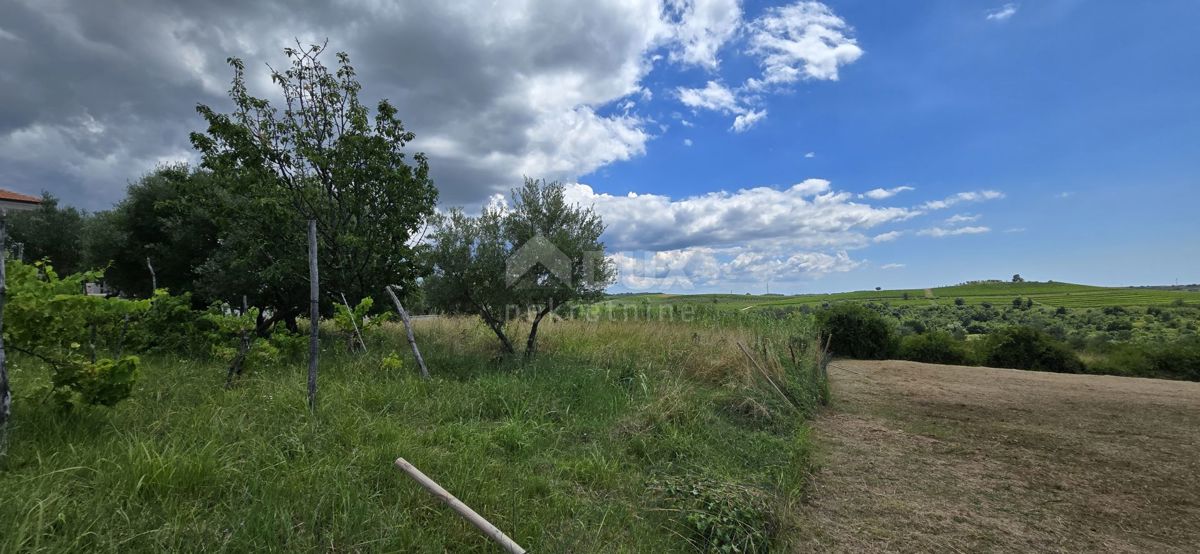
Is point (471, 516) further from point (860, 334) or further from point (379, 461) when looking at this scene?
point (860, 334)

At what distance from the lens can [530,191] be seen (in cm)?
793

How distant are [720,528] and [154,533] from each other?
2715mm

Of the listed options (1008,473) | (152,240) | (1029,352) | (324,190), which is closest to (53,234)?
(152,240)

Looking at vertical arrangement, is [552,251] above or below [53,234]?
below

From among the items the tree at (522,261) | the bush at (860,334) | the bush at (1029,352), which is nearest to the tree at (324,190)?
the tree at (522,261)

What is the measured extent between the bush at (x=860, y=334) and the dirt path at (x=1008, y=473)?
5849mm

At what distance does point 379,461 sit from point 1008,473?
499 cm

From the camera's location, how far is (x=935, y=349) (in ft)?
40.1

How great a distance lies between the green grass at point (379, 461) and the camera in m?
2.12

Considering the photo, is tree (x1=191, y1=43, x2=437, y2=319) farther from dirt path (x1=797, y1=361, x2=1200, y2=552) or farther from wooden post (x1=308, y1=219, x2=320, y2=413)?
dirt path (x1=797, y1=361, x2=1200, y2=552)

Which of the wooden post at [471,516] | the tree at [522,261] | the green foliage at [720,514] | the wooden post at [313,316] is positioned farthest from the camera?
the tree at [522,261]

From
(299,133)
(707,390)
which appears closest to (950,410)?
(707,390)

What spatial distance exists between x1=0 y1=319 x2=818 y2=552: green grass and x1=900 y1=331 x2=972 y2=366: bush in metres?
9.36

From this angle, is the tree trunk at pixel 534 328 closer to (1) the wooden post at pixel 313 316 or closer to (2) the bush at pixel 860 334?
(1) the wooden post at pixel 313 316
